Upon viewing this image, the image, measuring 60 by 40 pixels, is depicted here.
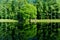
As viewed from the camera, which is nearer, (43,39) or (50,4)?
(43,39)

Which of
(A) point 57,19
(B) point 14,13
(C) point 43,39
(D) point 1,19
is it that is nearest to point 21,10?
(B) point 14,13

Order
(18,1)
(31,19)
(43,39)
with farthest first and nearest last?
(18,1) < (31,19) < (43,39)

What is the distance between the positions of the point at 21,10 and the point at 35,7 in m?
3.92

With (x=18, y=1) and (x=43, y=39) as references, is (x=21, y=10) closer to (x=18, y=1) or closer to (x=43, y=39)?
(x=18, y=1)

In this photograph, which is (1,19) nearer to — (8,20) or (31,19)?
(8,20)

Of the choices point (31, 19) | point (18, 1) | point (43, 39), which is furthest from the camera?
point (18, 1)

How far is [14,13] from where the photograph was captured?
2259 inches

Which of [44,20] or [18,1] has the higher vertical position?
[18,1]

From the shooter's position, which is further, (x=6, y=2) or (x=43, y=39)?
(x=6, y=2)

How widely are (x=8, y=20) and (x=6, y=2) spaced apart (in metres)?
6.75

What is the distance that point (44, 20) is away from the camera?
55562 mm

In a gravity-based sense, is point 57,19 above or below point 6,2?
below

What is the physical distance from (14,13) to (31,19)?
5.51m

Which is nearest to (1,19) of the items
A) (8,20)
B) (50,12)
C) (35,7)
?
(8,20)
